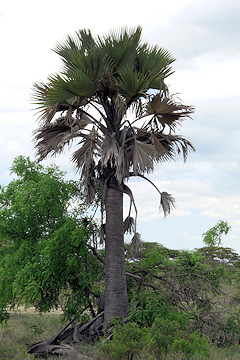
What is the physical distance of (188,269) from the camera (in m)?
15.6

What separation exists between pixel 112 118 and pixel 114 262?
463 centimetres

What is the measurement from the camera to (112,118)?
14.3 meters

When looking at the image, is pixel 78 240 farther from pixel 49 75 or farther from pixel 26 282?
pixel 49 75

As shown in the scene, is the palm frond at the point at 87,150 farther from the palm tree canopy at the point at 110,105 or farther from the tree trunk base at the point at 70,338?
the tree trunk base at the point at 70,338

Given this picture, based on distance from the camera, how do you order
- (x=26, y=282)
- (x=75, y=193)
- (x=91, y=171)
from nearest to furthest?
(x=26, y=282) → (x=91, y=171) → (x=75, y=193)

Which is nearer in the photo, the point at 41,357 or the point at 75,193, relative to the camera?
the point at 41,357

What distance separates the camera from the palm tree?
13219mm

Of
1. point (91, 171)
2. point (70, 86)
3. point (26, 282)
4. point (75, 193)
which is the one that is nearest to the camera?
point (70, 86)

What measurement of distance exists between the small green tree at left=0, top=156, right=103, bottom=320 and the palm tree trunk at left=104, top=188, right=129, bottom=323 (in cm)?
90

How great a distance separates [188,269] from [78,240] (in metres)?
4.33

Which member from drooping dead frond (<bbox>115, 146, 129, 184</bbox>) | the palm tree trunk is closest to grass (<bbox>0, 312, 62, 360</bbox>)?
the palm tree trunk

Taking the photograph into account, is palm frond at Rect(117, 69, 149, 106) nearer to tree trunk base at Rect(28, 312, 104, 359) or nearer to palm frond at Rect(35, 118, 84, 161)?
palm frond at Rect(35, 118, 84, 161)

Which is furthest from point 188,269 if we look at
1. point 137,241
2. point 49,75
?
point 49,75

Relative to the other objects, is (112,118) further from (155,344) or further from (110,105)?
(155,344)
